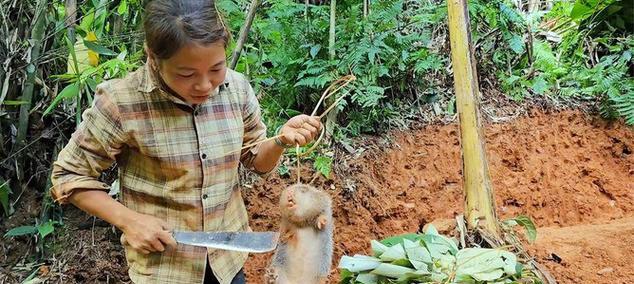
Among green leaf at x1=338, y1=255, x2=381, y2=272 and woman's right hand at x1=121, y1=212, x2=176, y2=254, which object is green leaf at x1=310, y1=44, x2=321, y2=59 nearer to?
green leaf at x1=338, y1=255, x2=381, y2=272

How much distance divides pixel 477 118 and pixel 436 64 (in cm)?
158

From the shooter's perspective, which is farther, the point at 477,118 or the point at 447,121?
the point at 447,121

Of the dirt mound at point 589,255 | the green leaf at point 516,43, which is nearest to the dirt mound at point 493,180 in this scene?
the green leaf at point 516,43

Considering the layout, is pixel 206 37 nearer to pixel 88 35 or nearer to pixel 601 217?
pixel 88 35

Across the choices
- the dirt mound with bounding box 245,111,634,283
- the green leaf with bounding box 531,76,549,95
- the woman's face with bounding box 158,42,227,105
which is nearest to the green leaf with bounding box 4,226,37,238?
the dirt mound with bounding box 245,111,634,283

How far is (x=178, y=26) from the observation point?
1.84m

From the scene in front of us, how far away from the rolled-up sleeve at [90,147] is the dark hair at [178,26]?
0.89ft

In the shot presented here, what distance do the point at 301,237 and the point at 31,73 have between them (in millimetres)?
1956

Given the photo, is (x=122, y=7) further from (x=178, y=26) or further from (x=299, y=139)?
(x=299, y=139)

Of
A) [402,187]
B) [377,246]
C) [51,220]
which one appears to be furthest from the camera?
[402,187]

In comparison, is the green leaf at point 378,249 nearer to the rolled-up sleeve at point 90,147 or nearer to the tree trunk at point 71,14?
the rolled-up sleeve at point 90,147

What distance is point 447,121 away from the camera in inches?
183

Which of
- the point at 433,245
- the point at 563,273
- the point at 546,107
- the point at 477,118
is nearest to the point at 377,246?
the point at 433,245

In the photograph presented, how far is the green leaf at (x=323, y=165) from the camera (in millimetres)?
3796
